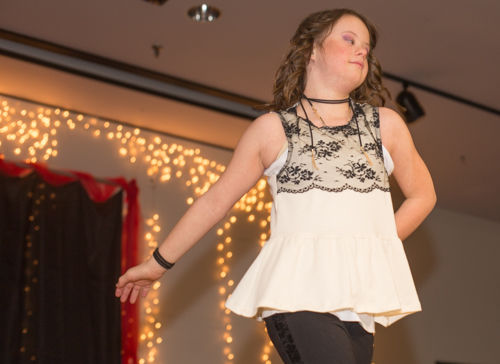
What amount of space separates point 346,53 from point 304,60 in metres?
0.12

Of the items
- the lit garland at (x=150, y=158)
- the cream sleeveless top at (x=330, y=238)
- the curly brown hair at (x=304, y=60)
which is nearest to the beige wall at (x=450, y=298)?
the lit garland at (x=150, y=158)

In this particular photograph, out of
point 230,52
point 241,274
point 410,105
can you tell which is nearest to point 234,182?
point 230,52

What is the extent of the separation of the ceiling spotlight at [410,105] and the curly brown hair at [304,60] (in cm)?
250

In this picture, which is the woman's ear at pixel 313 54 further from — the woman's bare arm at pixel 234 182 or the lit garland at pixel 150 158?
the lit garland at pixel 150 158

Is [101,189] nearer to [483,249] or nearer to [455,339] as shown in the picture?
[455,339]

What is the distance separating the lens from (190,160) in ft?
16.5

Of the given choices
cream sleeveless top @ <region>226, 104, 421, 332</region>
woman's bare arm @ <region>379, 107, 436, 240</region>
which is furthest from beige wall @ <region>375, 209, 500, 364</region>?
cream sleeveless top @ <region>226, 104, 421, 332</region>

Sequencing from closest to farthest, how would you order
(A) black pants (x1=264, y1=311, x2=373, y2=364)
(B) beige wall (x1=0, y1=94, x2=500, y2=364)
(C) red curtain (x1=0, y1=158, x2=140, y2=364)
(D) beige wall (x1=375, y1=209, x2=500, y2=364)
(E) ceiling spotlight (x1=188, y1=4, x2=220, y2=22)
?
(A) black pants (x1=264, y1=311, x2=373, y2=364) < (E) ceiling spotlight (x1=188, y1=4, x2=220, y2=22) < (C) red curtain (x1=0, y1=158, x2=140, y2=364) < (B) beige wall (x1=0, y1=94, x2=500, y2=364) < (D) beige wall (x1=375, y1=209, x2=500, y2=364)

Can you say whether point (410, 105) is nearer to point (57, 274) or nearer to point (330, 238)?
point (57, 274)

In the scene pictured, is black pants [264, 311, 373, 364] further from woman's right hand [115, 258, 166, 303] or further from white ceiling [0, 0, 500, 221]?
white ceiling [0, 0, 500, 221]

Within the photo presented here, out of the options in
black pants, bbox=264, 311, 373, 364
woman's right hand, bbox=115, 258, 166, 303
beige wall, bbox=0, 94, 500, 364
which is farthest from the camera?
beige wall, bbox=0, 94, 500, 364

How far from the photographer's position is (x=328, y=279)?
4.76 ft

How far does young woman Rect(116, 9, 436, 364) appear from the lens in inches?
57.1

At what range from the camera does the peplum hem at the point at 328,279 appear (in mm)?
1443
